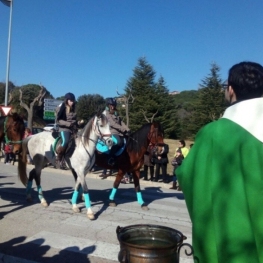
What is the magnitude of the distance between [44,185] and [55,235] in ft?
18.1

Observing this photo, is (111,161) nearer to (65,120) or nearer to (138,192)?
(138,192)

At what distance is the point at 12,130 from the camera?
7.27m

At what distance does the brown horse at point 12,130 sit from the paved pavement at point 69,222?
62.6 inches

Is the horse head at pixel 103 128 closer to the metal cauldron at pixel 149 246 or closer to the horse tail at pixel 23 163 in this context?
the horse tail at pixel 23 163

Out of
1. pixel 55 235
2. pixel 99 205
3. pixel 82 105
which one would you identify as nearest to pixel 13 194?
pixel 99 205

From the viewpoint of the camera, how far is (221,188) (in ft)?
5.16

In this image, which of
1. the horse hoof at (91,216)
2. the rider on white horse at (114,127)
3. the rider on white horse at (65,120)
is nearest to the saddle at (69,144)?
the rider on white horse at (65,120)

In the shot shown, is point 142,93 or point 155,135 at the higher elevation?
point 142,93

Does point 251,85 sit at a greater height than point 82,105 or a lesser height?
lesser

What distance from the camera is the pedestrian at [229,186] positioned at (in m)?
1.53

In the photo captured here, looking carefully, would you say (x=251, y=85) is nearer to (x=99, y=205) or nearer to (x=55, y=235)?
(x=55, y=235)

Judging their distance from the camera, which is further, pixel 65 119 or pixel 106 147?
pixel 106 147

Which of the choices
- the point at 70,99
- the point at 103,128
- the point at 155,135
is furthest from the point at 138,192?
the point at 70,99

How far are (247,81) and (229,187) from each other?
61 cm
